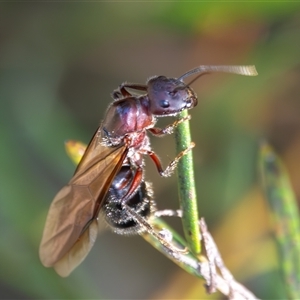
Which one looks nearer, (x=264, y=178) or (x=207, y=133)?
(x=264, y=178)

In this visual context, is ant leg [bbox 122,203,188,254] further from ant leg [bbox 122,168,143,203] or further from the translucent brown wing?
the translucent brown wing

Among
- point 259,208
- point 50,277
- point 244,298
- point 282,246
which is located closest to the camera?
point 244,298

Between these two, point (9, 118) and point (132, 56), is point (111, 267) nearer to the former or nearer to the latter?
point (9, 118)

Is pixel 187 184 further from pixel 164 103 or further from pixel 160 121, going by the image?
pixel 160 121

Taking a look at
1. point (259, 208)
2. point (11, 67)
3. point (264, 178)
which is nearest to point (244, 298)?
point (264, 178)

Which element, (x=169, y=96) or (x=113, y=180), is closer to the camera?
(x=169, y=96)

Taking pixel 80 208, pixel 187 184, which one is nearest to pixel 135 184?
pixel 80 208

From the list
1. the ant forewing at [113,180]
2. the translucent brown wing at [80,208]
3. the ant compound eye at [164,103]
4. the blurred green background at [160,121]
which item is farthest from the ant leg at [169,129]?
the blurred green background at [160,121]
